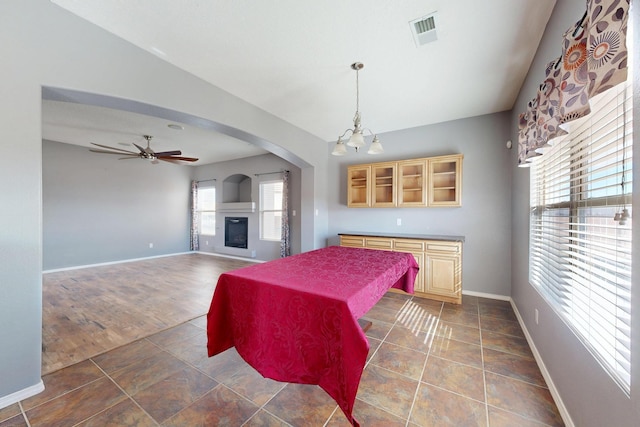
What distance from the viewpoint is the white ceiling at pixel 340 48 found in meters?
1.77

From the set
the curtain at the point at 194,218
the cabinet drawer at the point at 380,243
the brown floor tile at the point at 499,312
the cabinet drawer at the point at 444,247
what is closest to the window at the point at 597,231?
the brown floor tile at the point at 499,312

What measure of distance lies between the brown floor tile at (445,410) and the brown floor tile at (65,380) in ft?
7.71

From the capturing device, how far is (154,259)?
6379 mm

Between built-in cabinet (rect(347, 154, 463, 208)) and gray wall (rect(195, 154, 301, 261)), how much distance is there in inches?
63.7

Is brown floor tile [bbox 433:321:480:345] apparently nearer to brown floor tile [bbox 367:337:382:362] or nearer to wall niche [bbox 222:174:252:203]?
brown floor tile [bbox 367:337:382:362]

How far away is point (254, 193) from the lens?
20.6 feet

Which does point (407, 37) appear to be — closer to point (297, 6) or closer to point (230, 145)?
point (297, 6)

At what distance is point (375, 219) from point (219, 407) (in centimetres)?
350

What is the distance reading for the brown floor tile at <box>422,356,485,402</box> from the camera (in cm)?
172

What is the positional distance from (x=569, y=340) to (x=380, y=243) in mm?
2521

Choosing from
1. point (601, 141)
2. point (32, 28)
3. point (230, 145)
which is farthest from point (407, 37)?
point (230, 145)

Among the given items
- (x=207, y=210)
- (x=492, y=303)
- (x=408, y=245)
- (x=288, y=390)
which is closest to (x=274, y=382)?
(x=288, y=390)

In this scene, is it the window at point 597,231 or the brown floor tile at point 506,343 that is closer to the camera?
the window at point 597,231

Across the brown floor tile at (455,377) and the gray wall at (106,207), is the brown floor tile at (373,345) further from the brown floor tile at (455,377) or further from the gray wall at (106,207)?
the gray wall at (106,207)
